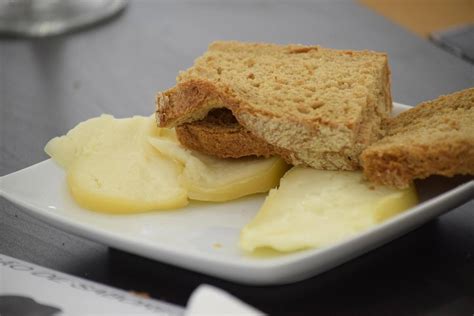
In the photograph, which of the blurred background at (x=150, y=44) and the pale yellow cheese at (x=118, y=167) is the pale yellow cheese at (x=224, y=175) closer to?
the pale yellow cheese at (x=118, y=167)

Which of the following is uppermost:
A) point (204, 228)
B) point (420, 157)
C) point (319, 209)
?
point (420, 157)

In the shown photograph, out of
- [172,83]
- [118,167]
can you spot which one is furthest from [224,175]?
[172,83]

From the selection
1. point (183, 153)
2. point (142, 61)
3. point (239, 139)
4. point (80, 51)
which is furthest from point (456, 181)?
point (80, 51)

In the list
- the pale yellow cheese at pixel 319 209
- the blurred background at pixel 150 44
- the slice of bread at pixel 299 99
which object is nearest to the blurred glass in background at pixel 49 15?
the blurred background at pixel 150 44

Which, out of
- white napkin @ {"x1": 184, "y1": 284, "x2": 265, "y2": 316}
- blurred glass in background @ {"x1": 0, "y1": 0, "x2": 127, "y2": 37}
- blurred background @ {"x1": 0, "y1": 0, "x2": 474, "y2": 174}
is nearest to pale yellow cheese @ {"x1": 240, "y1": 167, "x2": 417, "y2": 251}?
white napkin @ {"x1": 184, "y1": 284, "x2": 265, "y2": 316}

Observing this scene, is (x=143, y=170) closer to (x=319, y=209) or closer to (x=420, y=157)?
(x=319, y=209)

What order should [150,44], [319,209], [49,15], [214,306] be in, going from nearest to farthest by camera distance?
[214,306], [319,209], [150,44], [49,15]

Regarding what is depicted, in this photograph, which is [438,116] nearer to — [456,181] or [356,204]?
[456,181]
